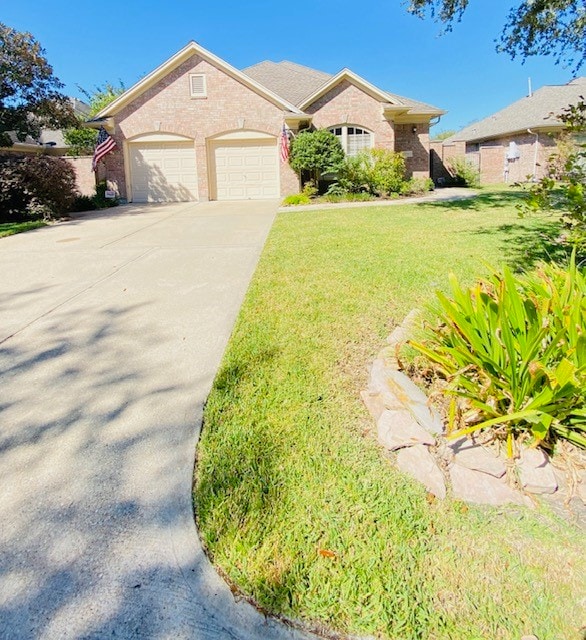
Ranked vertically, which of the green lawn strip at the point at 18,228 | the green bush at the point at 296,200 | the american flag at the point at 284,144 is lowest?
the green lawn strip at the point at 18,228

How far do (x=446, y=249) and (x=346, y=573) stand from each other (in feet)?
20.3

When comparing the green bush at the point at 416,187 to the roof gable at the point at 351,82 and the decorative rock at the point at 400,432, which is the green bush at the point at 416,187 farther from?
the decorative rock at the point at 400,432

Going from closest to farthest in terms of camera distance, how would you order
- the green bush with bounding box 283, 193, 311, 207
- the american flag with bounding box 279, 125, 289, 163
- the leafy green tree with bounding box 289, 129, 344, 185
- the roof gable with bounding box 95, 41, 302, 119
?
the green bush with bounding box 283, 193, 311, 207 → the leafy green tree with bounding box 289, 129, 344, 185 → the roof gable with bounding box 95, 41, 302, 119 → the american flag with bounding box 279, 125, 289, 163

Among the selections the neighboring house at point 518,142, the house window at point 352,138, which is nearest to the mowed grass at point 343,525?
the house window at point 352,138

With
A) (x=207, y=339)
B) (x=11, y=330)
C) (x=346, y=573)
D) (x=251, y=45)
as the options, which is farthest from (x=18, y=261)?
(x=251, y=45)

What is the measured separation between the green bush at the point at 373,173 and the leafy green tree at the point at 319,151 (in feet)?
1.36

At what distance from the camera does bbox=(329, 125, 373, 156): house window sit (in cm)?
1861

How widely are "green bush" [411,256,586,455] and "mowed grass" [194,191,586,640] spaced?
0.50 m

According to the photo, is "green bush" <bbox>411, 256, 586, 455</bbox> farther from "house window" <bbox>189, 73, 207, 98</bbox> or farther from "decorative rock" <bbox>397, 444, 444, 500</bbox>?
"house window" <bbox>189, 73, 207, 98</bbox>

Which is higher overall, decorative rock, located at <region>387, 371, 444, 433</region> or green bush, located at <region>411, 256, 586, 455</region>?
green bush, located at <region>411, 256, 586, 455</region>

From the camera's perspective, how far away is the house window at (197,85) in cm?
1759

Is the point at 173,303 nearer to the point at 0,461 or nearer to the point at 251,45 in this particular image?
the point at 0,461

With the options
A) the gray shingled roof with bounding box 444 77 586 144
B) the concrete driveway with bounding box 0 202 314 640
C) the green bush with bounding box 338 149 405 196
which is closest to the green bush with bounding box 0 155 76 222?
the concrete driveway with bounding box 0 202 314 640

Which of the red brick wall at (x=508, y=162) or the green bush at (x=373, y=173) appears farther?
the red brick wall at (x=508, y=162)
